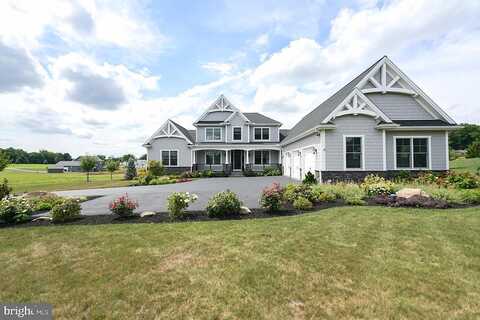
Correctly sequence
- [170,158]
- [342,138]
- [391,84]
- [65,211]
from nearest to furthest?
[65,211] → [342,138] → [391,84] → [170,158]

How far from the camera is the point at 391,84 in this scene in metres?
14.9

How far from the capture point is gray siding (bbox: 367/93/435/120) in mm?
15055

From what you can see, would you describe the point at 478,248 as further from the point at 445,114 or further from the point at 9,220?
the point at 445,114

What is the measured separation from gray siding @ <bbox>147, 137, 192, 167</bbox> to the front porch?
1.26 metres

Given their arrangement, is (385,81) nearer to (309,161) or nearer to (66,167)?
(309,161)

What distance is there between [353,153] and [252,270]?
474 inches

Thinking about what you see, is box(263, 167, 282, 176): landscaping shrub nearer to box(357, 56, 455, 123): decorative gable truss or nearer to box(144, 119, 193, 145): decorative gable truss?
box(144, 119, 193, 145): decorative gable truss

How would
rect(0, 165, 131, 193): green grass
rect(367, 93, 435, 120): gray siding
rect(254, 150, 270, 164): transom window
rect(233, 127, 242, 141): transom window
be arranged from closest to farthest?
rect(367, 93, 435, 120): gray siding, rect(0, 165, 131, 193): green grass, rect(233, 127, 242, 141): transom window, rect(254, 150, 270, 164): transom window

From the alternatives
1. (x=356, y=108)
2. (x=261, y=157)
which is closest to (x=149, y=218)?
(x=356, y=108)

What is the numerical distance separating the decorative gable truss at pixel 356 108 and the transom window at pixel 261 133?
15295 millimetres

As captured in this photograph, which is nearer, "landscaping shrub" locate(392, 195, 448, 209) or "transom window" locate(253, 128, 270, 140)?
"landscaping shrub" locate(392, 195, 448, 209)

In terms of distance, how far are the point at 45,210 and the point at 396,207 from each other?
1247cm

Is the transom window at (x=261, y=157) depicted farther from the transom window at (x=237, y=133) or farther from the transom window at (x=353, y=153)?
the transom window at (x=353, y=153)

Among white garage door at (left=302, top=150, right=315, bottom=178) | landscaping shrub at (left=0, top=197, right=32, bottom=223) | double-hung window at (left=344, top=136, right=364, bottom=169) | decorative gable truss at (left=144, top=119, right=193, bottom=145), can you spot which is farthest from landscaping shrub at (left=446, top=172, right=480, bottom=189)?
decorative gable truss at (left=144, top=119, right=193, bottom=145)
